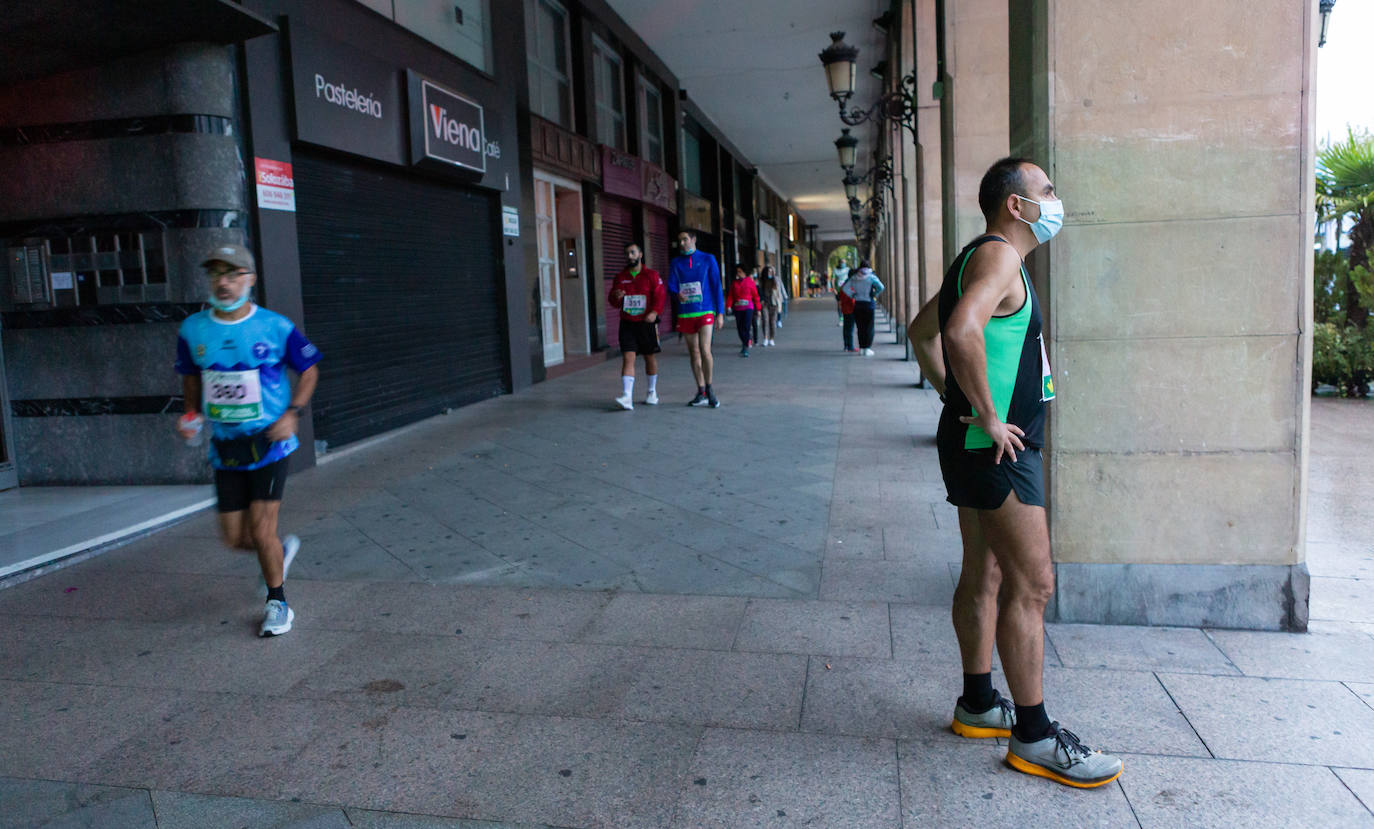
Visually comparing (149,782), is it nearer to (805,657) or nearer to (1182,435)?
(805,657)

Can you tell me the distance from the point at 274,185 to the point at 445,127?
305cm

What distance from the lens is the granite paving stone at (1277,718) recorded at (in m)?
2.96

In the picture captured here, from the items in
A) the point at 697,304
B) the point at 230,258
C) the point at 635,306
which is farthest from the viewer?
the point at 697,304

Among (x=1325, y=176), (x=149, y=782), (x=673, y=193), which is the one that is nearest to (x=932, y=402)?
(x=1325, y=176)

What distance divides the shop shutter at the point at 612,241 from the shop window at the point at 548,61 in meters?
2.28

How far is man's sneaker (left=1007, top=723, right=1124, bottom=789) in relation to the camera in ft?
9.19

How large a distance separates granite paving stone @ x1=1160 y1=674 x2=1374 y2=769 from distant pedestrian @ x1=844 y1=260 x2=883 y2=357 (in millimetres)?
13376

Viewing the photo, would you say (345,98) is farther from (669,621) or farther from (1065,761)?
(1065,761)

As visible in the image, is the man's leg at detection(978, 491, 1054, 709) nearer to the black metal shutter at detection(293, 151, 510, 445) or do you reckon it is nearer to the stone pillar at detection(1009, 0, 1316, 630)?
the stone pillar at detection(1009, 0, 1316, 630)

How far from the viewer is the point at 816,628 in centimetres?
412

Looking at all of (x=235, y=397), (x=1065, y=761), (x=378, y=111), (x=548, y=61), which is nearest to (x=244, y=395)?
(x=235, y=397)

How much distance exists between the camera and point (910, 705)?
3369mm

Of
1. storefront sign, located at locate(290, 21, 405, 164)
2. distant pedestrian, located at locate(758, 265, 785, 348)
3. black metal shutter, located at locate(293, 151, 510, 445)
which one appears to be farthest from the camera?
distant pedestrian, located at locate(758, 265, 785, 348)

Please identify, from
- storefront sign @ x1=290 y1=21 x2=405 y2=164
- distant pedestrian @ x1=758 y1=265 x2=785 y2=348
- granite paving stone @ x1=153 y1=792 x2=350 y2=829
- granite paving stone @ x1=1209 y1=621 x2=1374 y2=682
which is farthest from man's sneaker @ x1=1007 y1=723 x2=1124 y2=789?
distant pedestrian @ x1=758 y1=265 x2=785 y2=348
